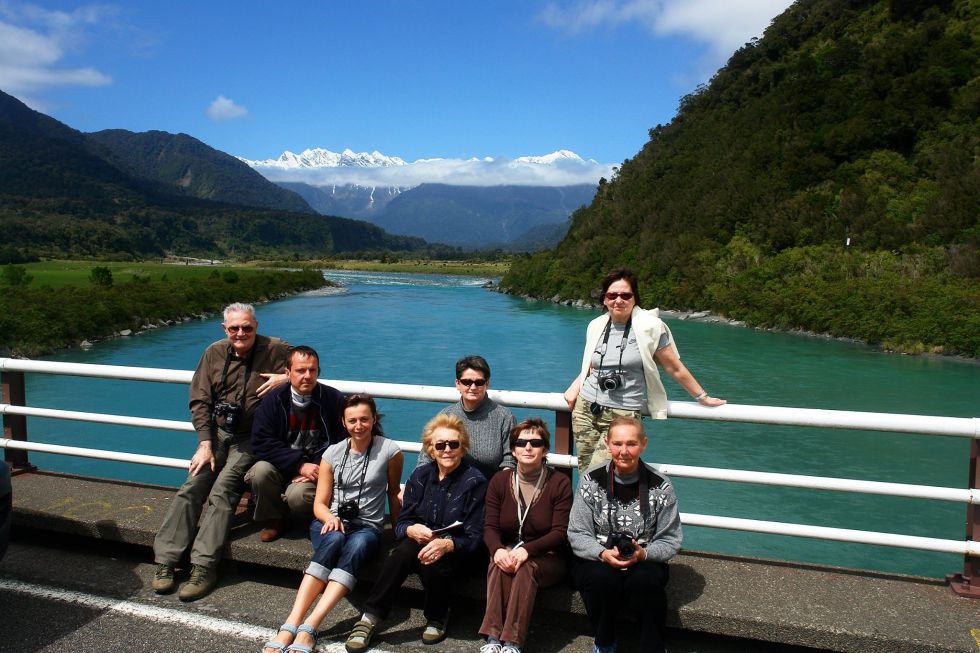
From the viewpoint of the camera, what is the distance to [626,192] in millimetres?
87000

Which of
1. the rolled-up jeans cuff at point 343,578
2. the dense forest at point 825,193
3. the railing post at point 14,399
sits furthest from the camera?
the dense forest at point 825,193

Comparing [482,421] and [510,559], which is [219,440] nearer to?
[482,421]

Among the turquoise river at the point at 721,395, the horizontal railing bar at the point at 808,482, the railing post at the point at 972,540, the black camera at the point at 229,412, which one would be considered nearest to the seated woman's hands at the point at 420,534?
the horizontal railing bar at the point at 808,482

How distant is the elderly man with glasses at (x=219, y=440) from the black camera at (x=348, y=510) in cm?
69

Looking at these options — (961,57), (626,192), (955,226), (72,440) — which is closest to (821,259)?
(955,226)

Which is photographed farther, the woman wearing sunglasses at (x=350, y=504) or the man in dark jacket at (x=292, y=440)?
the man in dark jacket at (x=292, y=440)

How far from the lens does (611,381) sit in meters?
3.77

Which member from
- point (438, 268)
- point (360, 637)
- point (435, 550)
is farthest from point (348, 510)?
point (438, 268)

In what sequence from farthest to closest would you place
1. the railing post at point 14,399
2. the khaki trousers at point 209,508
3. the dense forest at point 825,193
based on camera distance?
1. the dense forest at point 825,193
2. the railing post at point 14,399
3. the khaki trousers at point 209,508

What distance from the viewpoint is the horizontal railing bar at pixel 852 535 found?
3.33 m

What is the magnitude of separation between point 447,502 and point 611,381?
104 centimetres

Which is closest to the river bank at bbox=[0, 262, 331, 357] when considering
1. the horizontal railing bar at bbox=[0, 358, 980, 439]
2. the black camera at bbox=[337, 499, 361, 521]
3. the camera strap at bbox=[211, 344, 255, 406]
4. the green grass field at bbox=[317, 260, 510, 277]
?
the camera strap at bbox=[211, 344, 255, 406]

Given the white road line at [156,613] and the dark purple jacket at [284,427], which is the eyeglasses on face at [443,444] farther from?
the white road line at [156,613]

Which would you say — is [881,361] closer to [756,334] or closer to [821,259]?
[756,334]
